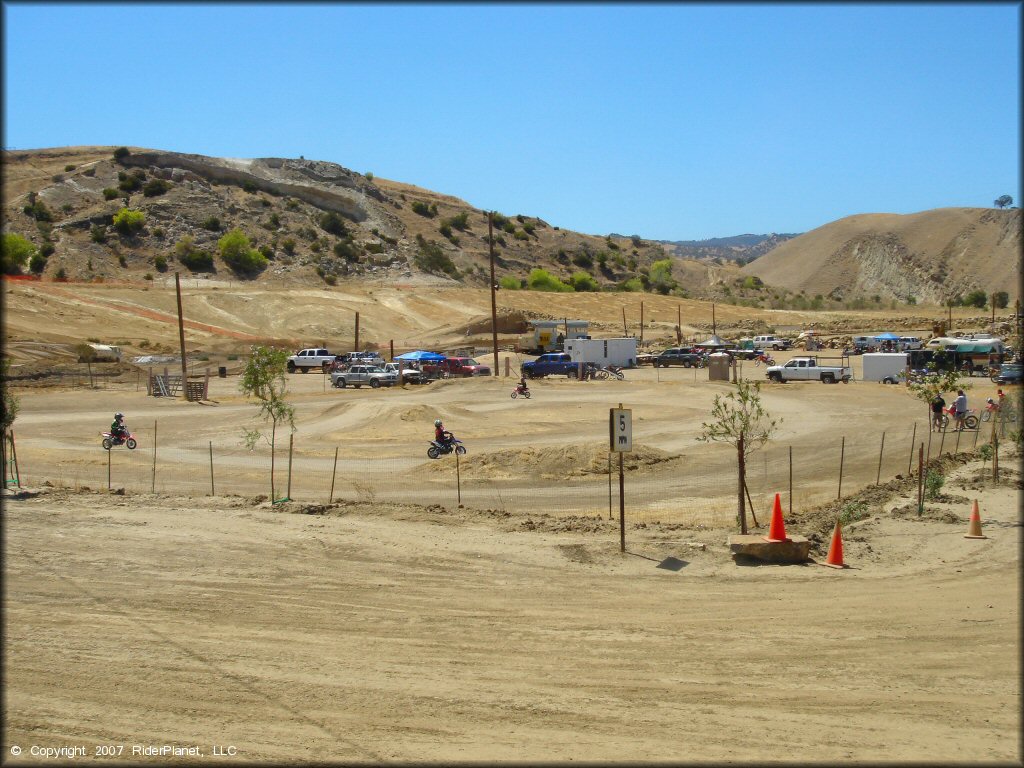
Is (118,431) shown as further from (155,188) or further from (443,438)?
(155,188)

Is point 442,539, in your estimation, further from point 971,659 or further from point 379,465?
point 379,465

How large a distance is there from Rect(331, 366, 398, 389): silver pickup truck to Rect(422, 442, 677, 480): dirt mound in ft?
87.6

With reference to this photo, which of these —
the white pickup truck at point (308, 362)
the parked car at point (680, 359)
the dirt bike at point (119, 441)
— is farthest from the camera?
the white pickup truck at point (308, 362)

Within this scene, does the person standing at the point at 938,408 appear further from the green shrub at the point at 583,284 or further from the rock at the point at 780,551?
the green shrub at the point at 583,284

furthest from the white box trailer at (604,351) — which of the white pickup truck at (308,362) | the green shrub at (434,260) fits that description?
the green shrub at (434,260)

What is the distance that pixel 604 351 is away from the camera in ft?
209

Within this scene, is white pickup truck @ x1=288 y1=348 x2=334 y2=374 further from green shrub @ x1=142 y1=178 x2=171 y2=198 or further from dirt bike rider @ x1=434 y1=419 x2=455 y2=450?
green shrub @ x1=142 y1=178 x2=171 y2=198

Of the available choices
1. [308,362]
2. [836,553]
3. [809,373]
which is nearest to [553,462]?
[836,553]

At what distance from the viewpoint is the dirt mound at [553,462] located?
2667 centimetres

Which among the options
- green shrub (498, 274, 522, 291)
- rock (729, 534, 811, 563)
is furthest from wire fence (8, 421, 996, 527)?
green shrub (498, 274, 522, 291)

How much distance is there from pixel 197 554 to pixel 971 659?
1199 centimetres

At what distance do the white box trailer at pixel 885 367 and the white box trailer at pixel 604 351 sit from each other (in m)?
17.0

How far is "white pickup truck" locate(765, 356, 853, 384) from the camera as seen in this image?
170ft

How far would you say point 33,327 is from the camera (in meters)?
74.8
